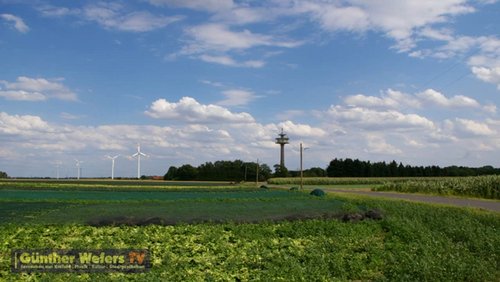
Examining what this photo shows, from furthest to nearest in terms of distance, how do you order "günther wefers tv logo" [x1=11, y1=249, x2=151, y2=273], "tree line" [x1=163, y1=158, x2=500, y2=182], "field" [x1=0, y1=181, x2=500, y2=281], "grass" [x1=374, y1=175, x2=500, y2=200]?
"tree line" [x1=163, y1=158, x2=500, y2=182]
"grass" [x1=374, y1=175, x2=500, y2=200]
"field" [x1=0, y1=181, x2=500, y2=281]
"günther wefers tv logo" [x1=11, y1=249, x2=151, y2=273]

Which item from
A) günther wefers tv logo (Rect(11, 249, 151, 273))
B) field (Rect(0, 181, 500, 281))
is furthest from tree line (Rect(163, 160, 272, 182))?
günther wefers tv logo (Rect(11, 249, 151, 273))

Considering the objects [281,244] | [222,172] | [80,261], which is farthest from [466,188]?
[222,172]

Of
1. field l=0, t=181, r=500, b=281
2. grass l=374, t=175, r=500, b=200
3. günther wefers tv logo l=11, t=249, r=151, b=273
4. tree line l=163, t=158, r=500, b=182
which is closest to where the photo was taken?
günther wefers tv logo l=11, t=249, r=151, b=273

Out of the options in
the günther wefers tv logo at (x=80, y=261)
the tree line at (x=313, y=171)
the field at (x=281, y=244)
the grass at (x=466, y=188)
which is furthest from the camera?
the tree line at (x=313, y=171)

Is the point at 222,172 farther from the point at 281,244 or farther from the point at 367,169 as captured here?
the point at 281,244

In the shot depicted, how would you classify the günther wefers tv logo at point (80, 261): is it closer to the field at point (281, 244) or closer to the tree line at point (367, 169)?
the field at point (281, 244)

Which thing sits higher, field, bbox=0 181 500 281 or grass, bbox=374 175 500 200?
grass, bbox=374 175 500 200

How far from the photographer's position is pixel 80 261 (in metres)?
14.6

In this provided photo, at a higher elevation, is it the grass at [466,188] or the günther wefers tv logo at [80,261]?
the grass at [466,188]

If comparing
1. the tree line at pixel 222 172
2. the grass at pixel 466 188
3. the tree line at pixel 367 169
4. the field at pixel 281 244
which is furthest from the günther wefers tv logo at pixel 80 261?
the tree line at pixel 367 169

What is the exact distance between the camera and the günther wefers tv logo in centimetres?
1405

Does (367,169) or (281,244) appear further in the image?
(367,169)

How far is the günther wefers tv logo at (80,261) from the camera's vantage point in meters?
14.1

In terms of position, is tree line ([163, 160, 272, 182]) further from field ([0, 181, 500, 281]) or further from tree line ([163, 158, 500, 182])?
field ([0, 181, 500, 281])
